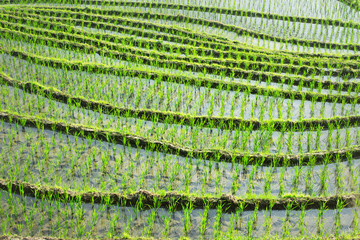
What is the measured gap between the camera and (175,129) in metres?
5.00

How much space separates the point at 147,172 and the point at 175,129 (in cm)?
84

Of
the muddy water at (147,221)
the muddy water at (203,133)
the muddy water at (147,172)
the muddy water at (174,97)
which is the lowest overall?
the muddy water at (147,221)

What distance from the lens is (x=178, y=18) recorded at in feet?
29.7

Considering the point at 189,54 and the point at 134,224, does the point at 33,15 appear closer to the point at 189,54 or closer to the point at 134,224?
the point at 189,54

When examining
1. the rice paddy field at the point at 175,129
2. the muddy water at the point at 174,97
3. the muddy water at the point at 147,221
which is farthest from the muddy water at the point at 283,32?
the muddy water at the point at 147,221

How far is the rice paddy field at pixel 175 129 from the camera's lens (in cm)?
373

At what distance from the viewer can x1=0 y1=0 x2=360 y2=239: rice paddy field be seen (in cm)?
373

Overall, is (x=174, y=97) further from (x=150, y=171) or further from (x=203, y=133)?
(x=150, y=171)

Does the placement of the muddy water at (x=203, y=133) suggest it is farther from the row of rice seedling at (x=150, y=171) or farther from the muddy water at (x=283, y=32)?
the muddy water at (x=283, y=32)

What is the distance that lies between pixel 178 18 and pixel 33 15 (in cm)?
275

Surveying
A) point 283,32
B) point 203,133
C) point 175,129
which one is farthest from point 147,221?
point 283,32

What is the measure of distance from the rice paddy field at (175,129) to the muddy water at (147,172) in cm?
2

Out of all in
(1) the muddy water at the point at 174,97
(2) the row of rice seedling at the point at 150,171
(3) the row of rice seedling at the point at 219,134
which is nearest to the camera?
(2) the row of rice seedling at the point at 150,171

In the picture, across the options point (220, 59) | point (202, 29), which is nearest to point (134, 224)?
point (220, 59)
